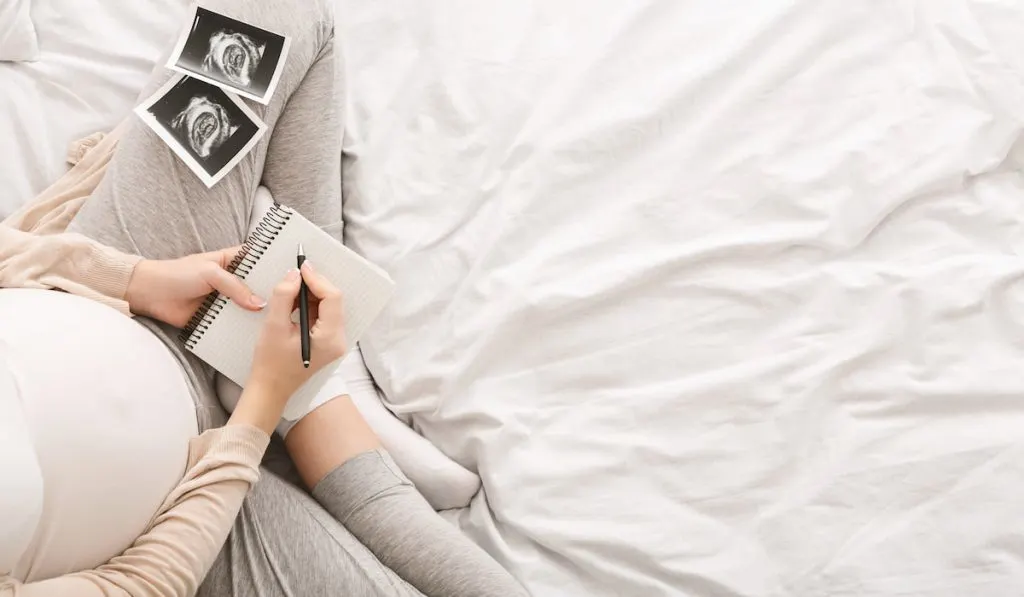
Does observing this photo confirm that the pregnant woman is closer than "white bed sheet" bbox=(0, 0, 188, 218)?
Yes

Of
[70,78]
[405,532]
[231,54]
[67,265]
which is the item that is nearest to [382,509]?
[405,532]

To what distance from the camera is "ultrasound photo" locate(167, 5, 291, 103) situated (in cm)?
108

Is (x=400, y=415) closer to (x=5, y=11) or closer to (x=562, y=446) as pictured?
(x=562, y=446)

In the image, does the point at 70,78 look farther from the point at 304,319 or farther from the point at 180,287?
the point at 304,319

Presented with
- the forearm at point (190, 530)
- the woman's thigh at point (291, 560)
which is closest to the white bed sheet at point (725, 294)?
the woman's thigh at point (291, 560)

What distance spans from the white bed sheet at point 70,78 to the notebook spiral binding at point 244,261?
1.32 feet

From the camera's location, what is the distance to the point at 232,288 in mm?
956

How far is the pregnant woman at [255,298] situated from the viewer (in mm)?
923

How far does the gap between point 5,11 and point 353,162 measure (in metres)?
0.54

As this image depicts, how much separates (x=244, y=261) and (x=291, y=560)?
1.17 feet

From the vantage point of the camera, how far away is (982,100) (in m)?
1.03

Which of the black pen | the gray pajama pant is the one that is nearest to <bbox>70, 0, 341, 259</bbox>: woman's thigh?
the gray pajama pant

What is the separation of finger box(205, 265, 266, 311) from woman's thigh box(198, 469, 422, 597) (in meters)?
0.22

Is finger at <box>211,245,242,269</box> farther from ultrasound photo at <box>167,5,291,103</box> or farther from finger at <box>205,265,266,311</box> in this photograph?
ultrasound photo at <box>167,5,291,103</box>
